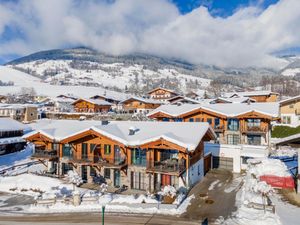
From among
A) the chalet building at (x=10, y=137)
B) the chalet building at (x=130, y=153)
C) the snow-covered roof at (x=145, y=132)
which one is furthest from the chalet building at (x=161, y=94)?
the snow-covered roof at (x=145, y=132)

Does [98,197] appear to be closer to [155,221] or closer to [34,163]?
[155,221]

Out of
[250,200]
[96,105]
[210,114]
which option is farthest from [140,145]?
[96,105]

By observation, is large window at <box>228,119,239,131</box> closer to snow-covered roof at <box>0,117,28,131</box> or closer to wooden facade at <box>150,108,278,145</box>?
wooden facade at <box>150,108,278,145</box>

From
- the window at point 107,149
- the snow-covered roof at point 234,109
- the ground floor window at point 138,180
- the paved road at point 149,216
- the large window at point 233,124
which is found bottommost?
the paved road at point 149,216

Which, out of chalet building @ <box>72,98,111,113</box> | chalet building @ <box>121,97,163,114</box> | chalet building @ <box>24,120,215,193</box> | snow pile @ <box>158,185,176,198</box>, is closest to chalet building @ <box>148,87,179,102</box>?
chalet building @ <box>121,97,163,114</box>

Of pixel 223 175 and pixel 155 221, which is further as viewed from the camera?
pixel 223 175

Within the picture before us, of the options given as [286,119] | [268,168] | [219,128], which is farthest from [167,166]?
[286,119]

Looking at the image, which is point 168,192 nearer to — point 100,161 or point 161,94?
point 100,161

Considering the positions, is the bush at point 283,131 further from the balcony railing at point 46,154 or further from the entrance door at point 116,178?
the balcony railing at point 46,154
